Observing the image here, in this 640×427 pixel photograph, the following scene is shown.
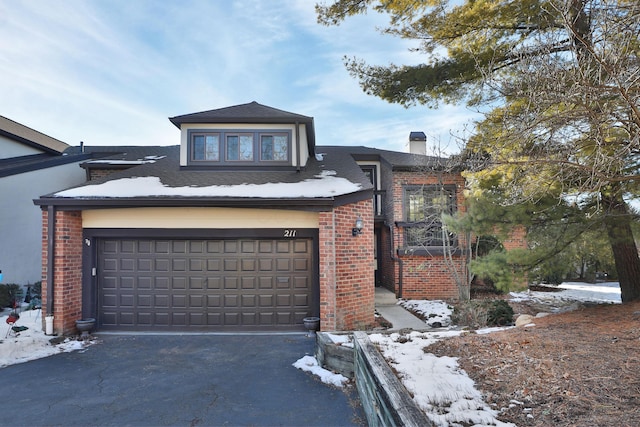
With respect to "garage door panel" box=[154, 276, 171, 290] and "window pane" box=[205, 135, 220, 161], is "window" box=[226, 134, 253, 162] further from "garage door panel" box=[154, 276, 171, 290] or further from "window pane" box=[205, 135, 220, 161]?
"garage door panel" box=[154, 276, 171, 290]

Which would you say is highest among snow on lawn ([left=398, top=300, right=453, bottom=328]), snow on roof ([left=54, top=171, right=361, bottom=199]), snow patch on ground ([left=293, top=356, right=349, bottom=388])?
snow on roof ([left=54, top=171, right=361, bottom=199])

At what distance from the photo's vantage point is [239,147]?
9320mm

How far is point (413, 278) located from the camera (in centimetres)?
1173

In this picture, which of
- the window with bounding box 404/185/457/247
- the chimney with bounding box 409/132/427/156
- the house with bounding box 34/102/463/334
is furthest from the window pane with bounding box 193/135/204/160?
the chimney with bounding box 409/132/427/156

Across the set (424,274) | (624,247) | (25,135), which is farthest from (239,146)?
(25,135)

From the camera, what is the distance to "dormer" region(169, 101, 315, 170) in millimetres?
9203

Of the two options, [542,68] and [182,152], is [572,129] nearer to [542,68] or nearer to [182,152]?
[542,68]

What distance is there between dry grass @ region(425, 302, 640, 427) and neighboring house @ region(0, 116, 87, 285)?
481 inches

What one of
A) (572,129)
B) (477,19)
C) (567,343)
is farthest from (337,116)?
(567,343)

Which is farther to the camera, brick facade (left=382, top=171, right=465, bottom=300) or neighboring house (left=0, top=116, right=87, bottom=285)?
→ brick facade (left=382, top=171, right=465, bottom=300)

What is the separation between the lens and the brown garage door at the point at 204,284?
23.8ft

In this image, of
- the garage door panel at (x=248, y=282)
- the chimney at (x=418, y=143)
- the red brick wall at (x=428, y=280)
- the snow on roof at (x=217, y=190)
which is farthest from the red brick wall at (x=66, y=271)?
the chimney at (x=418, y=143)

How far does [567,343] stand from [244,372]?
171 inches

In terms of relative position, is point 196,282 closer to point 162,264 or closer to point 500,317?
point 162,264
